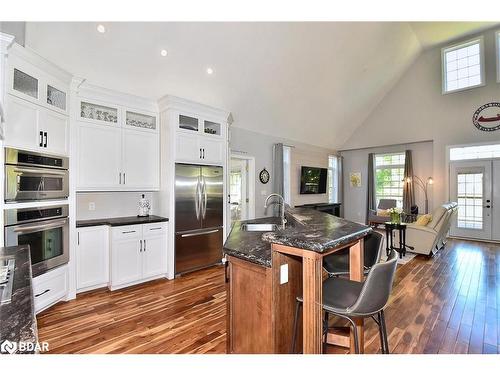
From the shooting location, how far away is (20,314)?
1.04m

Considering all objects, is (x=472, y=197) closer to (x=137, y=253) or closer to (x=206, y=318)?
(x=206, y=318)

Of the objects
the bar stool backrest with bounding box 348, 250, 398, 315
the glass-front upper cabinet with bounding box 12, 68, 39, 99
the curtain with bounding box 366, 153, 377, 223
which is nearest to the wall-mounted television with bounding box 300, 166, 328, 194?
the curtain with bounding box 366, 153, 377, 223

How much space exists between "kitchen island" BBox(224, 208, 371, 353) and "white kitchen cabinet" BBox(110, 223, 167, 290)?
2204mm

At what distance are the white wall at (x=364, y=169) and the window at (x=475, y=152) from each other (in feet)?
2.04

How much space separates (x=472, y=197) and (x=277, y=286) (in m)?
7.53

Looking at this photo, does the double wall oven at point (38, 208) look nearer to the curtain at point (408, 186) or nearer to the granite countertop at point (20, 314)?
the granite countertop at point (20, 314)

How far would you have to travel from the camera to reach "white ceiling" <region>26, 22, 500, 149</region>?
332 centimetres

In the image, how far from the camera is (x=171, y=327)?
2.55m

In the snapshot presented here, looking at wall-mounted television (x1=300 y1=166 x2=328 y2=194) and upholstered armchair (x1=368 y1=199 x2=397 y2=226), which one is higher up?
wall-mounted television (x1=300 y1=166 x2=328 y2=194)

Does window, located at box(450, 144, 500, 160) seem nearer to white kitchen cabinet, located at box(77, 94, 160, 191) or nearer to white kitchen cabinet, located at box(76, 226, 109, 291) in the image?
white kitchen cabinet, located at box(77, 94, 160, 191)

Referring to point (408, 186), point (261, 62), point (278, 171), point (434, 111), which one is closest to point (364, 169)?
point (408, 186)

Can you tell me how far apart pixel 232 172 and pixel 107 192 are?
2959 mm
